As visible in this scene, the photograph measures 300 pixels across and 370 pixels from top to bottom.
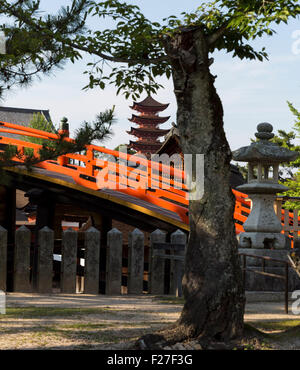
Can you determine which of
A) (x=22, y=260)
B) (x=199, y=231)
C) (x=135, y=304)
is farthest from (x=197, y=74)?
(x=22, y=260)

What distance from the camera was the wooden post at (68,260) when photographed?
10.6m

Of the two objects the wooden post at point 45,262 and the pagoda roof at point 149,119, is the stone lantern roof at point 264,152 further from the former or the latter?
the pagoda roof at point 149,119

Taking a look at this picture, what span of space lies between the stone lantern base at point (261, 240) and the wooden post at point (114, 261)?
2.41 m

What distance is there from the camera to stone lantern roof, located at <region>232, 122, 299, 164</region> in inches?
416

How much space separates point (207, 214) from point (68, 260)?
540 centimetres

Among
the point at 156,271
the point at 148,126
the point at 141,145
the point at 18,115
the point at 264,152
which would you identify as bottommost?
the point at 156,271

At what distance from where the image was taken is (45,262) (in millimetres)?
10742

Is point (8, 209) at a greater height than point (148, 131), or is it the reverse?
point (148, 131)

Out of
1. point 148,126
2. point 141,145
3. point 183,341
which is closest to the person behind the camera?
point 183,341

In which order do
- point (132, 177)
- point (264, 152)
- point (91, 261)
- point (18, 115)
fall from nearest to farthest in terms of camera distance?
point (264, 152), point (91, 261), point (132, 177), point (18, 115)

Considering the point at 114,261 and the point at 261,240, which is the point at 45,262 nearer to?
the point at 114,261

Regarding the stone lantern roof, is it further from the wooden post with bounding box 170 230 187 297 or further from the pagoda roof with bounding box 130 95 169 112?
the pagoda roof with bounding box 130 95 169 112

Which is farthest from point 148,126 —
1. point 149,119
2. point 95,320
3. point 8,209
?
point 95,320

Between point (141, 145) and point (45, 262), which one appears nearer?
point (45, 262)
